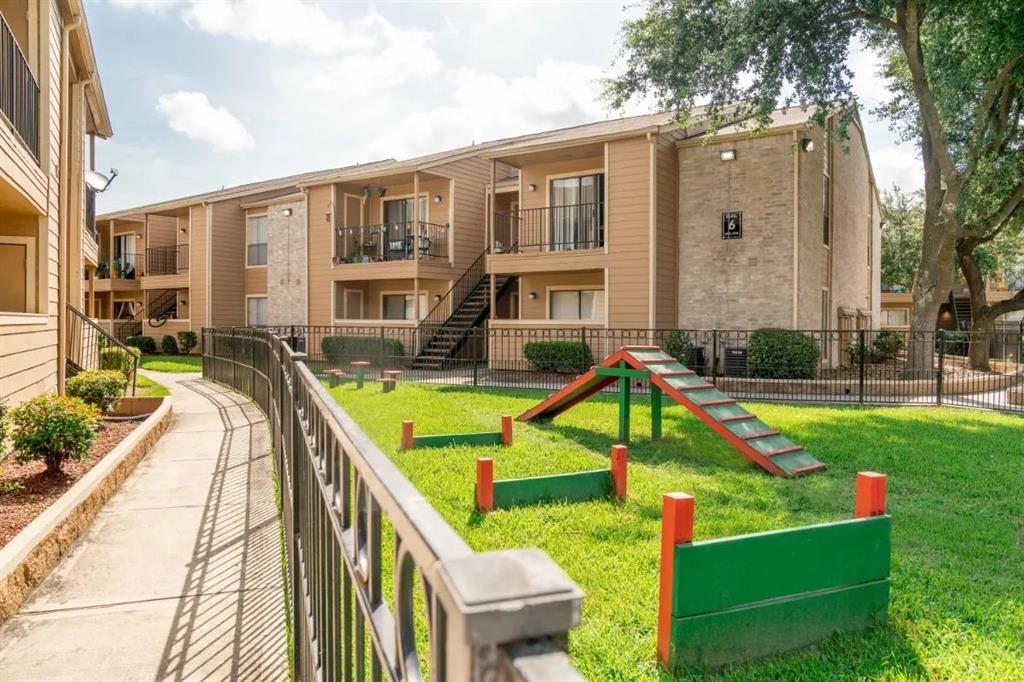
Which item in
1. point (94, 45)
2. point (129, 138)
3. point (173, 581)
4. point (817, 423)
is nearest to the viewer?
point (173, 581)

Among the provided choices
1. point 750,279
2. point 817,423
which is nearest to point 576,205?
point 750,279

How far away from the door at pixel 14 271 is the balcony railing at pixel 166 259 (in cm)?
2221

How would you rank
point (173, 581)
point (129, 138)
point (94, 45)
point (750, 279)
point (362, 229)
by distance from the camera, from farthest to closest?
point (362, 229) < point (129, 138) < point (750, 279) < point (94, 45) < point (173, 581)

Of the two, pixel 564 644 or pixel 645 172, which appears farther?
pixel 645 172

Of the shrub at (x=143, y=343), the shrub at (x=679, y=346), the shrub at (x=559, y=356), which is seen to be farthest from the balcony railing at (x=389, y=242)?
the shrub at (x=143, y=343)

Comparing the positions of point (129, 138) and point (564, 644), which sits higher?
point (129, 138)

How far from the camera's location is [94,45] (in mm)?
13102

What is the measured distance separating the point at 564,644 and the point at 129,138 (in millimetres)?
22452

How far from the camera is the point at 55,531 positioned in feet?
15.0

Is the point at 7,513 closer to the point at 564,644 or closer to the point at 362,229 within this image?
the point at 564,644

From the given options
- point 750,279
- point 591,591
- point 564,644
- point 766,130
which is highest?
point 766,130

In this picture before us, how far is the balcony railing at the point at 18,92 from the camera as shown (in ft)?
26.7

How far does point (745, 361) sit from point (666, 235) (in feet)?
13.8

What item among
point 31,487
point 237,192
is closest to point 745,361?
point 31,487
